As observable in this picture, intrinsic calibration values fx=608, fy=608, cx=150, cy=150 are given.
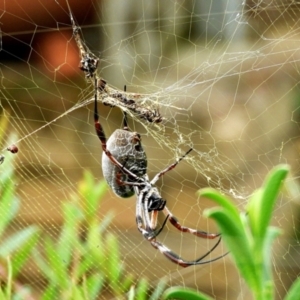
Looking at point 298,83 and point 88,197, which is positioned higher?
point 298,83

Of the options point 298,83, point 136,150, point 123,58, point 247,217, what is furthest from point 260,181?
point 247,217

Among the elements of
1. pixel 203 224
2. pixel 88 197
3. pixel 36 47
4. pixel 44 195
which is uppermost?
pixel 36 47

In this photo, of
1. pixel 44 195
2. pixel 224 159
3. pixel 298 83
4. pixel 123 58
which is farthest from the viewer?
pixel 44 195

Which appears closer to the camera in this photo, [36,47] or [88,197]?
[88,197]

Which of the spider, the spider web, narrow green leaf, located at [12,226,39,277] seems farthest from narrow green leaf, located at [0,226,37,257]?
the spider web

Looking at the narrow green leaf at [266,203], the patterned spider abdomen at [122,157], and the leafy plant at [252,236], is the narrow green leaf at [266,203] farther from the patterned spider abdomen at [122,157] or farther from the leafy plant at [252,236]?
the patterned spider abdomen at [122,157]

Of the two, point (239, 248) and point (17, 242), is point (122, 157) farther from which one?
point (239, 248)

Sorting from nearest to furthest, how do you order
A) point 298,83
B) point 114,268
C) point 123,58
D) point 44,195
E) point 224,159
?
point 114,268
point 298,83
point 224,159
point 123,58
point 44,195

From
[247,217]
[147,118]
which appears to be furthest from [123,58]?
[247,217]

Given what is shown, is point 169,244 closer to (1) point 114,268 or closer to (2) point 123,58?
(2) point 123,58
